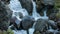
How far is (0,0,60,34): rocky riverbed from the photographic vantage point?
41.9ft

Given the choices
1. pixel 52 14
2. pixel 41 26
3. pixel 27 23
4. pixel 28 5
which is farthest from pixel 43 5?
pixel 41 26

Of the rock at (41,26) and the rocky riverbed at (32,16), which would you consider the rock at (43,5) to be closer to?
the rocky riverbed at (32,16)

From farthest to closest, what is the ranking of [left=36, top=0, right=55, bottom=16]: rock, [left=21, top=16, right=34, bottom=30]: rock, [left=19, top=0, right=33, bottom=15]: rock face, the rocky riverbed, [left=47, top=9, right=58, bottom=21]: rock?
1. [left=36, top=0, right=55, bottom=16]: rock
2. [left=19, top=0, right=33, bottom=15]: rock face
3. [left=47, top=9, right=58, bottom=21]: rock
4. [left=21, top=16, right=34, bottom=30]: rock
5. the rocky riverbed

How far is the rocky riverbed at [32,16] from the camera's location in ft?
41.9

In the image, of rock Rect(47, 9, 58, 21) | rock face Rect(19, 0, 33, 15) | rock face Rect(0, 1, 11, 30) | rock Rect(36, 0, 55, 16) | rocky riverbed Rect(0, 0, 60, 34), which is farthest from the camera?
rock Rect(36, 0, 55, 16)

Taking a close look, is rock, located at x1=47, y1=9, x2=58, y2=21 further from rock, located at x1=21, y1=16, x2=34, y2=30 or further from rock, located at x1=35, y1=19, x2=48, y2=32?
rock, located at x1=21, y1=16, x2=34, y2=30

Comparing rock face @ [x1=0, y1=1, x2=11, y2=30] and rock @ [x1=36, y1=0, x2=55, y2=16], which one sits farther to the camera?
rock @ [x1=36, y1=0, x2=55, y2=16]

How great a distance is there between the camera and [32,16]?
14594 millimetres

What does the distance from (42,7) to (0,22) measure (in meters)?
5.08

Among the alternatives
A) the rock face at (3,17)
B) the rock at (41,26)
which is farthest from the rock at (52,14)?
the rock face at (3,17)

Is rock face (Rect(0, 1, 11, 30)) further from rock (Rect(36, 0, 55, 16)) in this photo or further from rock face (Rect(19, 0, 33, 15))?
rock (Rect(36, 0, 55, 16))

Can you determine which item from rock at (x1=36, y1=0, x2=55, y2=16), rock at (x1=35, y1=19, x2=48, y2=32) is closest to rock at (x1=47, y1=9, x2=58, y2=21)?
rock at (x1=36, y1=0, x2=55, y2=16)

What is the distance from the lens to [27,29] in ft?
43.8

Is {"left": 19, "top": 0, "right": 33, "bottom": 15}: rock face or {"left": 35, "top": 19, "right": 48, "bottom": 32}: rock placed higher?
{"left": 19, "top": 0, "right": 33, "bottom": 15}: rock face
